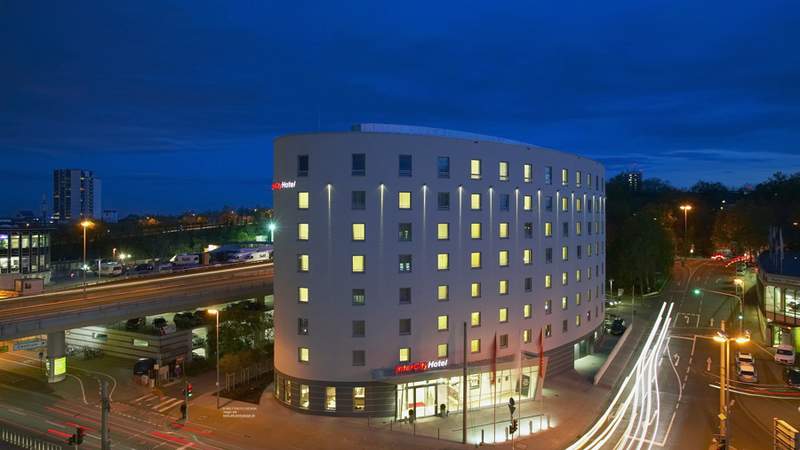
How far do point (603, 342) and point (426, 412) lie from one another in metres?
30.4

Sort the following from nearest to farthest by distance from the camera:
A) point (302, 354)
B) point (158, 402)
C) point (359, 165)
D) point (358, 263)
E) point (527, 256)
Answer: point (359, 165)
point (358, 263)
point (302, 354)
point (158, 402)
point (527, 256)

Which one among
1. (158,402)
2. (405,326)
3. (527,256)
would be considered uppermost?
(527,256)

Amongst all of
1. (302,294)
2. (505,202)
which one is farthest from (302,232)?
(505,202)

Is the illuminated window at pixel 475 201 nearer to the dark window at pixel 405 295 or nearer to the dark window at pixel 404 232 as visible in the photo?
the dark window at pixel 404 232

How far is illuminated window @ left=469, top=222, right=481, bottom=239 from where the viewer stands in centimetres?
4084

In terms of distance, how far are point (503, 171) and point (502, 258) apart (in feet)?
23.0

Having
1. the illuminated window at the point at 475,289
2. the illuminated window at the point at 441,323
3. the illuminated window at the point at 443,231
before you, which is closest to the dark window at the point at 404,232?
the illuminated window at the point at 443,231

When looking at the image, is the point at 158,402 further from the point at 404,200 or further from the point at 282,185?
the point at 404,200

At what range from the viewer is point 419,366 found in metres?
37.2

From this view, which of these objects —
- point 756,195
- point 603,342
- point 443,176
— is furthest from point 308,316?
point 756,195

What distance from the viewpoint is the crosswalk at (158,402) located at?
123 feet

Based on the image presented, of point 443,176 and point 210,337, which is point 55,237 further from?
point 443,176

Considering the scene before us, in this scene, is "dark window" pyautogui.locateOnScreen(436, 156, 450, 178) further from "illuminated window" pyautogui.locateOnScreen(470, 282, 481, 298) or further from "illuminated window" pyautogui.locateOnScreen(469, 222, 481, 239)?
"illuminated window" pyautogui.locateOnScreen(470, 282, 481, 298)

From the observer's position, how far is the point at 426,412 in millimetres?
37719
